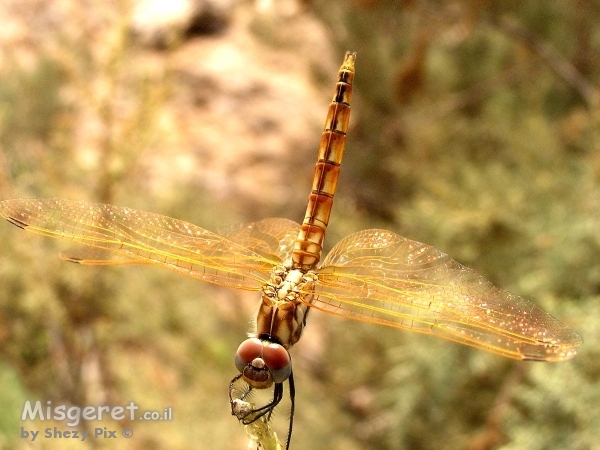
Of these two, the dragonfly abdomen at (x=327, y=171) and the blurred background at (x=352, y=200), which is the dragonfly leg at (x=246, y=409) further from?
the blurred background at (x=352, y=200)

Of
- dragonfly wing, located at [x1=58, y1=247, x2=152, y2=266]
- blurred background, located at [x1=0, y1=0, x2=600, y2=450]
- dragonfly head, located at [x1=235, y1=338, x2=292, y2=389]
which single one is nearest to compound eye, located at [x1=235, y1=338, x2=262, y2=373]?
dragonfly head, located at [x1=235, y1=338, x2=292, y2=389]

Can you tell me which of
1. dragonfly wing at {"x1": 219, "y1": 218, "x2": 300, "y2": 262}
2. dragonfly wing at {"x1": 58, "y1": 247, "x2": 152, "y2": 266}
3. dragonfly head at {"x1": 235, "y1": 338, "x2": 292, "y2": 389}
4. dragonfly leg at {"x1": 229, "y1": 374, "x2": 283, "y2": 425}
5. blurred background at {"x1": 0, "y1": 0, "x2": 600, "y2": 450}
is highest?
blurred background at {"x1": 0, "y1": 0, "x2": 600, "y2": 450}

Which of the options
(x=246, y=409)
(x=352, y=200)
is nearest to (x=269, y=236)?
(x=246, y=409)

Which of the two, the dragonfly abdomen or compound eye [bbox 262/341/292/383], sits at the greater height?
the dragonfly abdomen

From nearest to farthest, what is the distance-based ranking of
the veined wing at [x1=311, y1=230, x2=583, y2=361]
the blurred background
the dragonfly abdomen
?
the veined wing at [x1=311, y1=230, x2=583, y2=361], the dragonfly abdomen, the blurred background

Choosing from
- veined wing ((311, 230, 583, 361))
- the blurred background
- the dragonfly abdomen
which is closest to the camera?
veined wing ((311, 230, 583, 361))

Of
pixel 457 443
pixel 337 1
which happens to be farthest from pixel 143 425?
pixel 337 1

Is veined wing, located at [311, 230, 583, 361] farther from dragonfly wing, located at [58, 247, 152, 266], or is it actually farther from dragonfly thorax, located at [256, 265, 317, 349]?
Answer: dragonfly wing, located at [58, 247, 152, 266]

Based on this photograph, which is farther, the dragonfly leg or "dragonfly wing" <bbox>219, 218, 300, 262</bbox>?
"dragonfly wing" <bbox>219, 218, 300, 262</bbox>

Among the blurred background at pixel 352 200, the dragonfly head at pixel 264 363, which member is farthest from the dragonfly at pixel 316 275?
the blurred background at pixel 352 200
